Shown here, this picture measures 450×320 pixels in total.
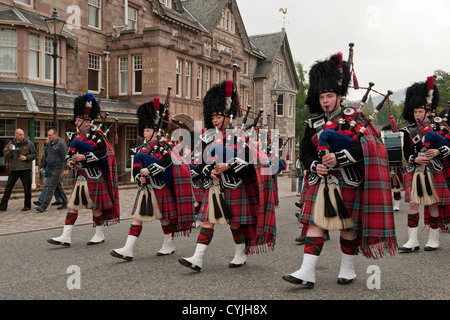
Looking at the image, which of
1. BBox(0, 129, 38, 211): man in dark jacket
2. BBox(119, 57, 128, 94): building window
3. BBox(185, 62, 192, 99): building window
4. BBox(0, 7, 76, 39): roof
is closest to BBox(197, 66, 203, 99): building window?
BBox(185, 62, 192, 99): building window

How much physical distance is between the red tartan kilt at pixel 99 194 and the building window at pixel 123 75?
1663 cm

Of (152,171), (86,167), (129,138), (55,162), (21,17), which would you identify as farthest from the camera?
(129,138)

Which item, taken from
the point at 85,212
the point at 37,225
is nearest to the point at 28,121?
the point at 85,212

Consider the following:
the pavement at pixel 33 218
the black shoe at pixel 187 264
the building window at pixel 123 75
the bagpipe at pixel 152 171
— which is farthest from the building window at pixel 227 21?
the black shoe at pixel 187 264

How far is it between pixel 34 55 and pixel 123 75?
5.29 metres

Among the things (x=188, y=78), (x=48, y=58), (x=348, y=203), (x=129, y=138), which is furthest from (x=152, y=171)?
(x=188, y=78)

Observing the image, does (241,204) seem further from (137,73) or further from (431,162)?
(137,73)

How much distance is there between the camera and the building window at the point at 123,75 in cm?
2248

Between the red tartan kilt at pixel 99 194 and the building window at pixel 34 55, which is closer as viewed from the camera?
the red tartan kilt at pixel 99 194

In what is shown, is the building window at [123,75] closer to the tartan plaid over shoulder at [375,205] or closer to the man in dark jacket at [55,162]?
the man in dark jacket at [55,162]

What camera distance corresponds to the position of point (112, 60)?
22.2 meters

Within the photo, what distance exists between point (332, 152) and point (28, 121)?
15.3 metres

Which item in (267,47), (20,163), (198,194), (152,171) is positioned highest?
(267,47)

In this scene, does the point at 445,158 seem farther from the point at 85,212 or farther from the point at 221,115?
the point at 85,212
